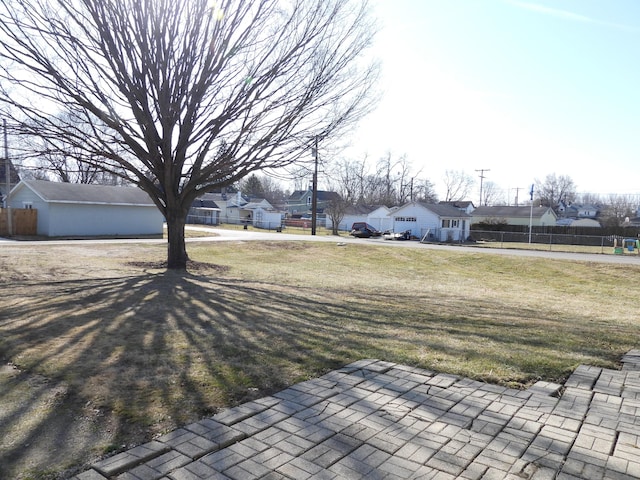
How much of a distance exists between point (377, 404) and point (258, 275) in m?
10.6

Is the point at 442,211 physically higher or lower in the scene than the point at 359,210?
lower

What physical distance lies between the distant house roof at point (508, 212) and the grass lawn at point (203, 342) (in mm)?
53917

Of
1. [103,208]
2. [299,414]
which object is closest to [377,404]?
[299,414]

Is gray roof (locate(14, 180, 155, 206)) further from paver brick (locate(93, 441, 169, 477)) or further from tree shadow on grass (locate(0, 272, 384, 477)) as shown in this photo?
paver brick (locate(93, 441, 169, 477))

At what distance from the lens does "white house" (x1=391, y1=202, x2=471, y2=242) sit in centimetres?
4388

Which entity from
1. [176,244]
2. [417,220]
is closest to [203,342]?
[176,244]

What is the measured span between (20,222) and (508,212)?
57.4m

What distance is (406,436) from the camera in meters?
3.00

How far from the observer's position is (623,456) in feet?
→ 9.03

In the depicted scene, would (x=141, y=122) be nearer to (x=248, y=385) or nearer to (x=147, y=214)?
(x=248, y=385)

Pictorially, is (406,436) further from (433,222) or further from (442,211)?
(442,211)

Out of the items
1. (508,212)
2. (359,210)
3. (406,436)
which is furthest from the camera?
(359,210)

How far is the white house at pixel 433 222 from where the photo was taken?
144 feet

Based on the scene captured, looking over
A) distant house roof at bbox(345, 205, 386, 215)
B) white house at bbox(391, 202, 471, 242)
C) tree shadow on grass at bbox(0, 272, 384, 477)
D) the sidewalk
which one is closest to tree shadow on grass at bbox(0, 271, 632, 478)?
tree shadow on grass at bbox(0, 272, 384, 477)
